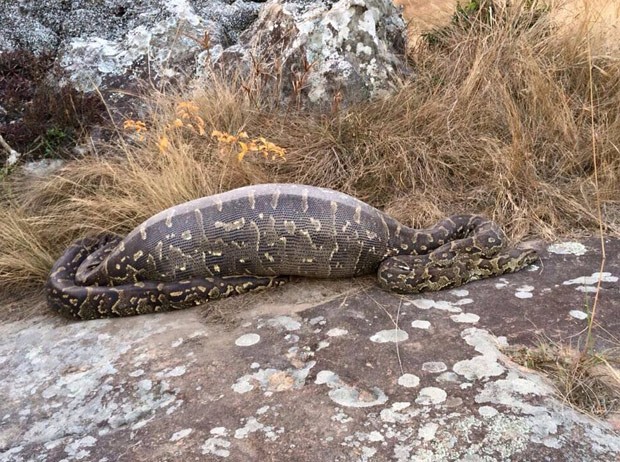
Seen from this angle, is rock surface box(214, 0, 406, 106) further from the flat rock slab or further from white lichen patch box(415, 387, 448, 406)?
white lichen patch box(415, 387, 448, 406)

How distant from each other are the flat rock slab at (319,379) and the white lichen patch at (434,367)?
11 mm

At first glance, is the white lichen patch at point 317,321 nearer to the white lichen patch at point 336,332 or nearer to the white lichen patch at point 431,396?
the white lichen patch at point 336,332

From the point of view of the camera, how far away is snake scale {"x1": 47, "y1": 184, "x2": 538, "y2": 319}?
14.0 ft

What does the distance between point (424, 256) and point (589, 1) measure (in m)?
4.12

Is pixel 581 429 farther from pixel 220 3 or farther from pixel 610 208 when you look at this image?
pixel 220 3

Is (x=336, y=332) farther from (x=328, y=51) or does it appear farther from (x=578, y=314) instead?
(x=328, y=51)

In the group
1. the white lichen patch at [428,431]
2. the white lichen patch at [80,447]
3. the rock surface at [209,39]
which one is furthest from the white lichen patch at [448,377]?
the rock surface at [209,39]

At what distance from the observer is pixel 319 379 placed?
3182 millimetres

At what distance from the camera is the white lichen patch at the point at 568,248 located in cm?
449

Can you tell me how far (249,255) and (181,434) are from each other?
171 centimetres

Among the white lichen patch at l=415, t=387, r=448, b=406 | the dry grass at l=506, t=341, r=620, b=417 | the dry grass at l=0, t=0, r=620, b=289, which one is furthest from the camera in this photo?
the dry grass at l=0, t=0, r=620, b=289

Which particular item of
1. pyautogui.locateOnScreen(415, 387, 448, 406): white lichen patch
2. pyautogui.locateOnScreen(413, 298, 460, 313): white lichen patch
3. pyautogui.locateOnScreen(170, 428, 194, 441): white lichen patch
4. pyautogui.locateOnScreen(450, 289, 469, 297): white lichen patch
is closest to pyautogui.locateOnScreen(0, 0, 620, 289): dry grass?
pyautogui.locateOnScreen(450, 289, 469, 297): white lichen patch

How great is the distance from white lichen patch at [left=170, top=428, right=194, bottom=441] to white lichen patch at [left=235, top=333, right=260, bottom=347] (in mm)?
823

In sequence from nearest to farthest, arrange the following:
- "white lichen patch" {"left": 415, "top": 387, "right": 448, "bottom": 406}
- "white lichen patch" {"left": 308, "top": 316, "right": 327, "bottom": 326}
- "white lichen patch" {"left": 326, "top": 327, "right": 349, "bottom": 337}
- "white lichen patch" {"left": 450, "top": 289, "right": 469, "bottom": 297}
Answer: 1. "white lichen patch" {"left": 415, "top": 387, "right": 448, "bottom": 406}
2. "white lichen patch" {"left": 326, "top": 327, "right": 349, "bottom": 337}
3. "white lichen patch" {"left": 308, "top": 316, "right": 327, "bottom": 326}
4. "white lichen patch" {"left": 450, "top": 289, "right": 469, "bottom": 297}
